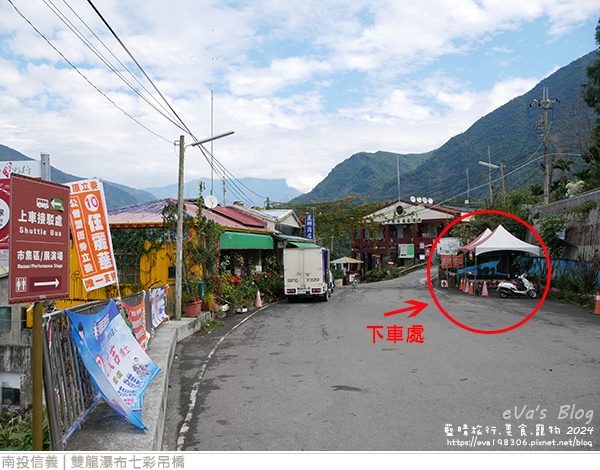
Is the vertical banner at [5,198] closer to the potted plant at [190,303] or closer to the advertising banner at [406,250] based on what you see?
the potted plant at [190,303]

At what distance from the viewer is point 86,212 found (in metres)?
8.90

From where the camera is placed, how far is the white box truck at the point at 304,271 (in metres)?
22.0

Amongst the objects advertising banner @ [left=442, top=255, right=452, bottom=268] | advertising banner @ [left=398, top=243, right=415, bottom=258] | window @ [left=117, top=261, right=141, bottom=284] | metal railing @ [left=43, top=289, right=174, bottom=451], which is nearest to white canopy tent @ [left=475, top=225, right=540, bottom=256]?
advertising banner @ [left=442, top=255, right=452, bottom=268]

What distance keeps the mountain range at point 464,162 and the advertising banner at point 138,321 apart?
2891 inches

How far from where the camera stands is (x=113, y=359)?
5.77 m

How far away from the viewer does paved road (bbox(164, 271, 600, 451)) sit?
550cm

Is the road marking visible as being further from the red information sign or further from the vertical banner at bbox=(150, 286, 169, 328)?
the red information sign

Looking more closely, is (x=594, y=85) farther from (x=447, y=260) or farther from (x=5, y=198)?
(x=5, y=198)

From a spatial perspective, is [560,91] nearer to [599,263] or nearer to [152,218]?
[599,263]

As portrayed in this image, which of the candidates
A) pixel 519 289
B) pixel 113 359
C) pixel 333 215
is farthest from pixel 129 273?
pixel 333 215

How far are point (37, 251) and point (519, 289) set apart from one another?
21.9 m

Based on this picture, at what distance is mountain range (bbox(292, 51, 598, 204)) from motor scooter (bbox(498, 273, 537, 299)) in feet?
186

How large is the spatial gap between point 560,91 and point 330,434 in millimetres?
122002

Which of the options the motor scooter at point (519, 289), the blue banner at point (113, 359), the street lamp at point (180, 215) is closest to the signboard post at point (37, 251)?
the blue banner at point (113, 359)
